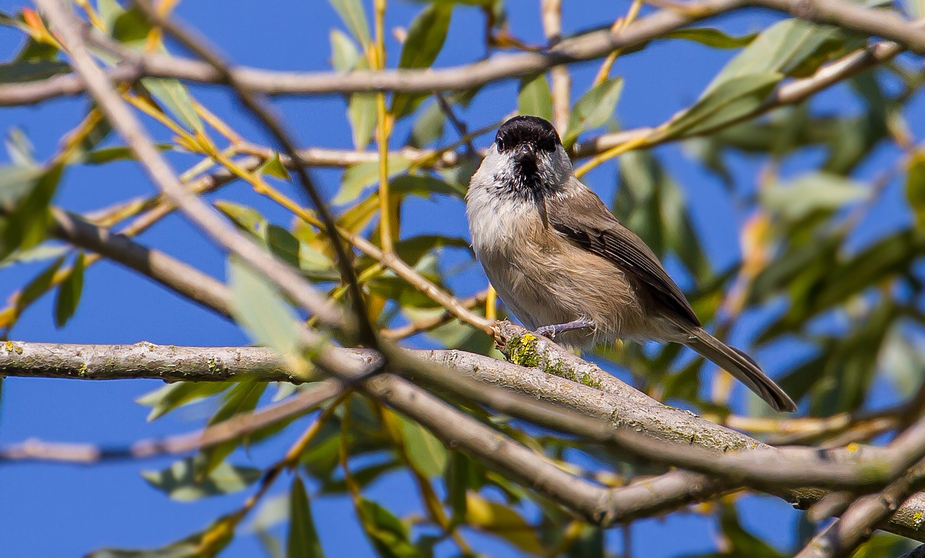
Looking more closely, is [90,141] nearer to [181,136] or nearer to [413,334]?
[181,136]

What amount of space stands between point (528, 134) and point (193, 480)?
5.23 ft

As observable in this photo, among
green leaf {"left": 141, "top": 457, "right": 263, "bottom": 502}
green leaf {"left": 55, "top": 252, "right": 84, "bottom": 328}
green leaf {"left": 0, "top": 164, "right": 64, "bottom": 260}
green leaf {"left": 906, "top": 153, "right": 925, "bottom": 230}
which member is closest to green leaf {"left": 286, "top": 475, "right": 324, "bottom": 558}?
green leaf {"left": 141, "top": 457, "right": 263, "bottom": 502}

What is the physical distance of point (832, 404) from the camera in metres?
3.52

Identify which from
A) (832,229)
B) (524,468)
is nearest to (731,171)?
(832,229)

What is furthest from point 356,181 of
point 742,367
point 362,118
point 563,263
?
point 742,367

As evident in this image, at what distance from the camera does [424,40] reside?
2867mm

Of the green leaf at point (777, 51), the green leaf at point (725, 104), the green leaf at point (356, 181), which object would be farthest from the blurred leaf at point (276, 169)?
the green leaf at point (777, 51)

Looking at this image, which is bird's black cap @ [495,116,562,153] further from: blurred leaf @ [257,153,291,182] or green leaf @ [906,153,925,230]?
green leaf @ [906,153,925,230]

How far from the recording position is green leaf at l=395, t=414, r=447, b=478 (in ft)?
9.18

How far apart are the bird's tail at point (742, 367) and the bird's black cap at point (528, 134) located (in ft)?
2.94

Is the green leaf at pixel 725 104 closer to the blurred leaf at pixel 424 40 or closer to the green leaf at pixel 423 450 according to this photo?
the blurred leaf at pixel 424 40

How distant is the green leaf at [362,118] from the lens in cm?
290

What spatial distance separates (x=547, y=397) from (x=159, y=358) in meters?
0.80

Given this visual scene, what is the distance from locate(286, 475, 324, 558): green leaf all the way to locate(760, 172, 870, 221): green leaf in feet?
7.77
